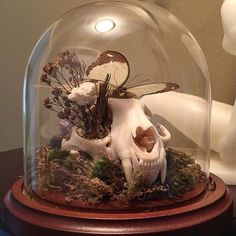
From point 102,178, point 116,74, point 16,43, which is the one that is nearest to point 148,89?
point 116,74

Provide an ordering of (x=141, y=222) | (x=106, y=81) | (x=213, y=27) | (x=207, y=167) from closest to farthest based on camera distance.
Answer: (x=141, y=222) < (x=106, y=81) < (x=207, y=167) < (x=213, y=27)

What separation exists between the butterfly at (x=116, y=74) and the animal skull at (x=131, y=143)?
0.02 m

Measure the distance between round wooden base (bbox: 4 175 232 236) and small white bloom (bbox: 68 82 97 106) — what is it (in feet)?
0.47

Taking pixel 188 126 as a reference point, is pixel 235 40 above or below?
above

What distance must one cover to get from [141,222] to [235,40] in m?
0.44

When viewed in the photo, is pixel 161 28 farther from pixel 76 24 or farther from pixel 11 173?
pixel 11 173

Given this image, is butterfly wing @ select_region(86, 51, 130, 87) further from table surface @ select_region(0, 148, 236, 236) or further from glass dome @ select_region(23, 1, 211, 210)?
table surface @ select_region(0, 148, 236, 236)

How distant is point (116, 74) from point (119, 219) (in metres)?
0.23

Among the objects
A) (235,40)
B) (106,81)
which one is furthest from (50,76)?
(235,40)

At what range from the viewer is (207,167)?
0.81 metres

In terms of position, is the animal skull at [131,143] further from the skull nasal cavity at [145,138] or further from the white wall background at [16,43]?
the white wall background at [16,43]

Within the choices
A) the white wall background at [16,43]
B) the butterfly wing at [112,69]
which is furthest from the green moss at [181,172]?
the white wall background at [16,43]

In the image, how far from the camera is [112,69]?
711 mm

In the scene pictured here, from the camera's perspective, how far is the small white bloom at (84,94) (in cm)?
66
